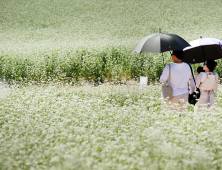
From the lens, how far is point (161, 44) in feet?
16.3

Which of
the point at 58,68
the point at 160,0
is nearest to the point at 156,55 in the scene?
the point at 58,68

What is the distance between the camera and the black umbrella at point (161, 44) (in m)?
4.88

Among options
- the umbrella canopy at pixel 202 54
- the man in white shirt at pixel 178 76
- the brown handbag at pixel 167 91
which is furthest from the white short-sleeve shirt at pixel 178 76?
the umbrella canopy at pixel 202 54

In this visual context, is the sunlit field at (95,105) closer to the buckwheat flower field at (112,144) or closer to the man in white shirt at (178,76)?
the buckwheat flower field at (112,144)

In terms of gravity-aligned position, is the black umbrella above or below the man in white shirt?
above

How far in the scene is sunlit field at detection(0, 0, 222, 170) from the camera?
10.3ft

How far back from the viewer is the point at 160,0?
1622 inches

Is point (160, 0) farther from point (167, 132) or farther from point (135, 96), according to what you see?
A: point (167, 132)

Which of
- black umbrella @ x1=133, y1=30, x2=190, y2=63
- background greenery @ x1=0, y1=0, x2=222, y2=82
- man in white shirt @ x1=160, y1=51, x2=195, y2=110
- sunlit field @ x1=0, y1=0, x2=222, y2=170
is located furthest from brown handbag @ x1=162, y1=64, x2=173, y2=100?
background greenery @ x1=0, y1=0, x2=222, y2=82

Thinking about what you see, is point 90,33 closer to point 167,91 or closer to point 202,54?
point 202,54

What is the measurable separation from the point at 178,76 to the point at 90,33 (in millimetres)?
20598

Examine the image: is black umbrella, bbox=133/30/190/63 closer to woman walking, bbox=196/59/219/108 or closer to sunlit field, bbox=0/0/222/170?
woman walking, bbox=196/59/219/108

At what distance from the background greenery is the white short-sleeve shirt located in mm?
4379

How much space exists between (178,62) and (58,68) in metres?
6.74
